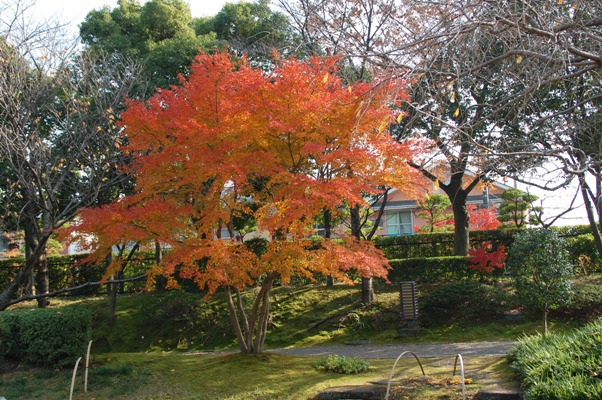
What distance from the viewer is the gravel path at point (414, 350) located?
10812mm

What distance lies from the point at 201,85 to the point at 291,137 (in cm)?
175

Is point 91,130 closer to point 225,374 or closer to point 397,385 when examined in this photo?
point 225,374

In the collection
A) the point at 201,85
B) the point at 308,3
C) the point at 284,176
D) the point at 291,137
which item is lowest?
the point at 284,176

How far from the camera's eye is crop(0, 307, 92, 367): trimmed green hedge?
901 cm

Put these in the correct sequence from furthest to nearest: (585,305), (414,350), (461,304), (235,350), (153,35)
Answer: (153,35), (461,304), (235,350), (585,305), (414,350)

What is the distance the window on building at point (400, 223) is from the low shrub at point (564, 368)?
24.3 meters

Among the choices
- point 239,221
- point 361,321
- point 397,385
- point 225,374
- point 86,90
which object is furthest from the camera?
point 239,221

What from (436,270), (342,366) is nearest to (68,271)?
(436,270)

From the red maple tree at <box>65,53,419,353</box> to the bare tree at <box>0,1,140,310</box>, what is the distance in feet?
8.28

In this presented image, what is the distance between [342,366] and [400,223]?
A: 2374cm

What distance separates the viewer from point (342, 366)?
867 centimetres

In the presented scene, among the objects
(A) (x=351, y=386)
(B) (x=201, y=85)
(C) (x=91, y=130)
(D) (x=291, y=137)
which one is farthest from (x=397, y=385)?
(C) (x=91, y=130)

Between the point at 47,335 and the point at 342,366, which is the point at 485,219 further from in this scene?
the point at 47,335

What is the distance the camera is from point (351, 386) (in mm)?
7449
